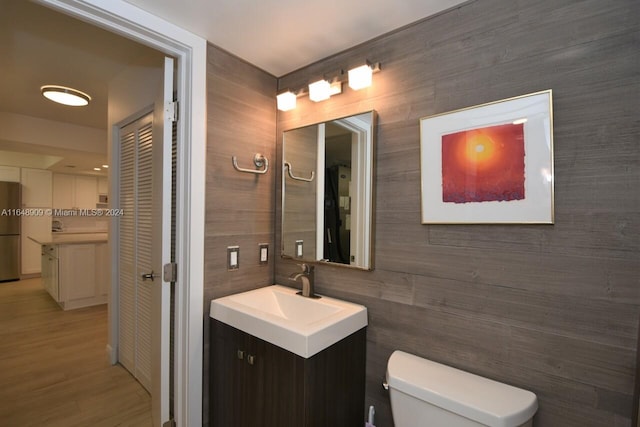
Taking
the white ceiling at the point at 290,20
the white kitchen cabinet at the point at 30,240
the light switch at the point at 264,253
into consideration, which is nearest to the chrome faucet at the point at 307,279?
the light switch at the point at 264,253

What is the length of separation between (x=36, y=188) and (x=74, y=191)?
1.91 ft

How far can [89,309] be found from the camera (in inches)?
153

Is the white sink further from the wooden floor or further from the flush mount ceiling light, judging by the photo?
the flush mount ceiling light

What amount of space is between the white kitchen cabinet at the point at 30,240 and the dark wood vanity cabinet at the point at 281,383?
6182 millimetres

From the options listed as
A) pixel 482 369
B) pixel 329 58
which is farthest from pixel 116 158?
pixel 482 369

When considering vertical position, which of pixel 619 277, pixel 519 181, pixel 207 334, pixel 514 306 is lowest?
pixel 207 334

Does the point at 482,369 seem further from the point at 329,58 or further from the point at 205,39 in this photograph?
the point at 205,39

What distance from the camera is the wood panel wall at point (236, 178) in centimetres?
162

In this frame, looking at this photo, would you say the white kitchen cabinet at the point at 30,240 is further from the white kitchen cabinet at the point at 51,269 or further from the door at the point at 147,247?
Answer: the door at the point at 147,247

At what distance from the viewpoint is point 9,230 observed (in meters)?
5.16

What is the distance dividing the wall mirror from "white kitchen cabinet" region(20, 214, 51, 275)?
6.25m

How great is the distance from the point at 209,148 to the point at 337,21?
0.91 meters

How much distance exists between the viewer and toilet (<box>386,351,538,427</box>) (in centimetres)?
99

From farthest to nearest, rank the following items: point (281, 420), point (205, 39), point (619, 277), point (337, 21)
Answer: point (205, 39) → point (337, 21) → point (281, 420) → point (619, 277)
